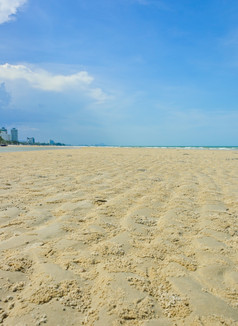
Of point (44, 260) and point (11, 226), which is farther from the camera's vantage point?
point (11, 226)

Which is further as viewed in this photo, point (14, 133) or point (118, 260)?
point (14, 133)

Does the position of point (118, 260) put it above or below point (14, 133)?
below

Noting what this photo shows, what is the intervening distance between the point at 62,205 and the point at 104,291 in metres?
1.92

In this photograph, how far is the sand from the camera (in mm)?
1295

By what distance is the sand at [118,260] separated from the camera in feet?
4.25

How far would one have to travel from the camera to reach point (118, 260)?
181 centimetres

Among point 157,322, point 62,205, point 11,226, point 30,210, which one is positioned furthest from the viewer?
point 62,205

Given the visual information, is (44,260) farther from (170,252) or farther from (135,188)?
(135,188)

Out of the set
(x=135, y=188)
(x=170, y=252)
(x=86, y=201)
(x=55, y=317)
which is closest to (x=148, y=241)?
(x=170, y=252)

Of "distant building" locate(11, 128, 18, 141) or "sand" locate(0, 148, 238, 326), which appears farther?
"distant building" locate(11, 128, 18, 141)

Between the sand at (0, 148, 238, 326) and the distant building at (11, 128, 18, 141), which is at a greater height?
A: the distant building at (11, 128, 18, 141)

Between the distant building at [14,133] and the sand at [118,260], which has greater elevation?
the distant building at [14,133]

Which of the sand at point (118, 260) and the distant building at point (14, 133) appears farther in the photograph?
the distant building at point (14, 133)

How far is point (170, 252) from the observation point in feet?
6.46
